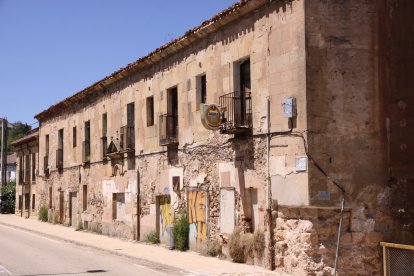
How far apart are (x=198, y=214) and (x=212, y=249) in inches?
51.6

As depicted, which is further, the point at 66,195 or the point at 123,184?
the point at 66,195

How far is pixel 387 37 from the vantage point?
12969 millimetres

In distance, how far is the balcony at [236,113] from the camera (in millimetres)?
14228

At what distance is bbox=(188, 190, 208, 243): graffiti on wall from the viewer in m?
16.1

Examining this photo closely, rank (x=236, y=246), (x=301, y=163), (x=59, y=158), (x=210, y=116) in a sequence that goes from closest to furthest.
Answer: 1. (x=301, y=163)
2. (x=236, y=246)
3. (x=210, y=116)
4. (x=59, y=158)

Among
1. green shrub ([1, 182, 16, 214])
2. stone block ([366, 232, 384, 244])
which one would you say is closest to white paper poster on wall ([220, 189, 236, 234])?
stone block ([366, 232, 384, 244])

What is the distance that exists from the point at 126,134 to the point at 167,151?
11.1 feet

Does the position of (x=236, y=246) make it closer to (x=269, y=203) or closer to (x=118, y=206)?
(x=269, y=203)

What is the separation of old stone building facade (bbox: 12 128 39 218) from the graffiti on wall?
20.7m

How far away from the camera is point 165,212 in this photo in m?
18.6

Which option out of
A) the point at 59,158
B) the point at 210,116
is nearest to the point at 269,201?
the point at 210,116

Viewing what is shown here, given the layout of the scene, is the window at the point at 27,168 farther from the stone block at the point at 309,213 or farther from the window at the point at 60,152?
the stone block at the point at 309,213

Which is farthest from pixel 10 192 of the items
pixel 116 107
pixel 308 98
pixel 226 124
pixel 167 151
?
pixel 308 98

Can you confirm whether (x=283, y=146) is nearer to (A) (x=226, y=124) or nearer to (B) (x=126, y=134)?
(A) (x=226, y=124)
